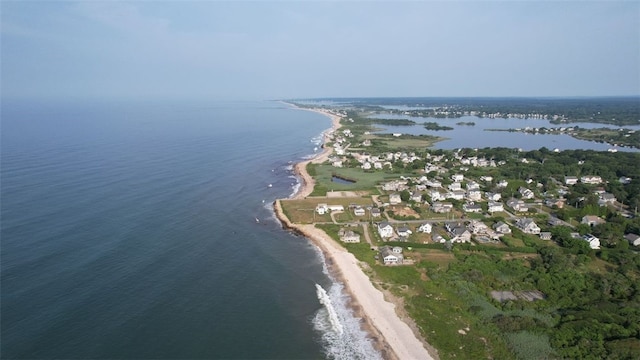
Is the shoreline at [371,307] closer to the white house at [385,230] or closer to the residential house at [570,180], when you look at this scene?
the white house at [385,230]

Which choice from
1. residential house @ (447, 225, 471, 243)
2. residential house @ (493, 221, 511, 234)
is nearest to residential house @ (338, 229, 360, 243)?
residential house @ (447, 225, 471, 243)

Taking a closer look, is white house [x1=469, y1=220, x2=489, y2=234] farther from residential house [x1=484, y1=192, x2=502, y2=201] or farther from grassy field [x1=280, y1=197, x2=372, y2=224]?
residential house [x1=484, y1=192, x2=502, y2=201]

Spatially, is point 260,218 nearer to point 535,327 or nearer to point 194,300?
point 194,300

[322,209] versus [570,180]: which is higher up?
[570,180]

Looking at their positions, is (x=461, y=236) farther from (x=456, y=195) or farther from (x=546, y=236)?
(x=456, y=195)

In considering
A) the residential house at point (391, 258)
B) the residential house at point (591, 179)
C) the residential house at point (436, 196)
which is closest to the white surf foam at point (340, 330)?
the residential house at point (391, 258)

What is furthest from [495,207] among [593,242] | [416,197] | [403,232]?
[403,232]

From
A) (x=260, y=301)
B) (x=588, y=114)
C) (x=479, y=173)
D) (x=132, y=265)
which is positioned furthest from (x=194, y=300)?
(x=588, y=114)
